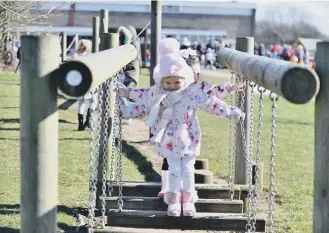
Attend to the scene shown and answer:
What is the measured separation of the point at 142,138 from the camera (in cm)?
1136

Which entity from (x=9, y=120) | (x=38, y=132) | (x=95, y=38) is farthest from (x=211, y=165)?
(x=38, y=132)

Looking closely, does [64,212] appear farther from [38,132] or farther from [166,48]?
[38,132]

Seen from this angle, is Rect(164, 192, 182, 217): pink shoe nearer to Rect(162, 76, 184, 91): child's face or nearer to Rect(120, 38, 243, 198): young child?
Rect(120, 38, 243, 198): young child

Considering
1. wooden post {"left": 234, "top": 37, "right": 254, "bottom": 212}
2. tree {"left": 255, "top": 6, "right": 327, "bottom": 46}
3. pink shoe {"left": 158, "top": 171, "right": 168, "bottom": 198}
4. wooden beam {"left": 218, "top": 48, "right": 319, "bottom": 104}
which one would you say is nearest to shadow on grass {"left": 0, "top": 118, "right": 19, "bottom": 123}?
wooden post {"left": 234, "top": 37, "right": 254, "bottom": 212}

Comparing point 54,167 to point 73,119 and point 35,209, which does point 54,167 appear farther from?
point 73,119

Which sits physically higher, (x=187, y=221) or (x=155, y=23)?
(x=155, y=23)

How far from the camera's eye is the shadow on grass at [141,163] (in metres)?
8.32

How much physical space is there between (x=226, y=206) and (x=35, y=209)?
2.34 m

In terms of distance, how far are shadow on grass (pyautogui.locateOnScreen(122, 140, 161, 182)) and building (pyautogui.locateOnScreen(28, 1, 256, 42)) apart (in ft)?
134

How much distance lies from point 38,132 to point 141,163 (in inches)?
243

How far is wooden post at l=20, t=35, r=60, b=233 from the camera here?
295cm

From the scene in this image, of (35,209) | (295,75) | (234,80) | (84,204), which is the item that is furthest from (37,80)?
(84,204)

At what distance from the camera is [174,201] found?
4867 millimetres

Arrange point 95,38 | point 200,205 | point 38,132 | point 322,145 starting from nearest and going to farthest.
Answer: point 38,132 → point 322,145 → point 200,205 → point 95,38
